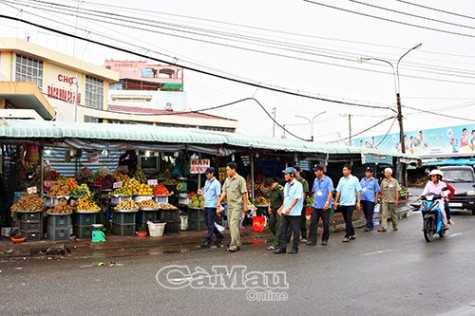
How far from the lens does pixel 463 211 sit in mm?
19312

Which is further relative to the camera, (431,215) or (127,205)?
(127,205)

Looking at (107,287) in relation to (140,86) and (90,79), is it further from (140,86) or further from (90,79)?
(140,86)

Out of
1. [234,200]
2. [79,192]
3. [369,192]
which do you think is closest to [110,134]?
[79,192]

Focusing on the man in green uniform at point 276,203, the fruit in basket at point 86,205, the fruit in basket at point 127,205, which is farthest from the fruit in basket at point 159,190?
the man in green uniform at point 276,203

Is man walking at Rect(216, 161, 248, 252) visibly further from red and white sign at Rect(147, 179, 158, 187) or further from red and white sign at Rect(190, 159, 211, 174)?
red and white sign at Rect(190, 159, 211, 174)

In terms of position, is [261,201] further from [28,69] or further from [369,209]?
[28,69]

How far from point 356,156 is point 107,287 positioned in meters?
16.7

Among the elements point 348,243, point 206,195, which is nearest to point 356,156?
point 348,243

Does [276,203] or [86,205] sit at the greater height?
[276,203]

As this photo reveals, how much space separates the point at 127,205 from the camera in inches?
462

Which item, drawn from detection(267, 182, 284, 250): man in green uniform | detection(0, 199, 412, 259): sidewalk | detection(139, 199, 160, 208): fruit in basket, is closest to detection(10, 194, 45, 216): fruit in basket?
detection(0, 199, 412, 259): sidewalk

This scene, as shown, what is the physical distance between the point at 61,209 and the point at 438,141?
40593 mm

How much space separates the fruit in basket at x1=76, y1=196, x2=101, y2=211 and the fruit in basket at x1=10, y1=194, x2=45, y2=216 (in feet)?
2.88

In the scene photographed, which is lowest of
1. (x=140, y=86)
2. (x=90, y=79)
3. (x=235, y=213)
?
(x=235, y=213)
